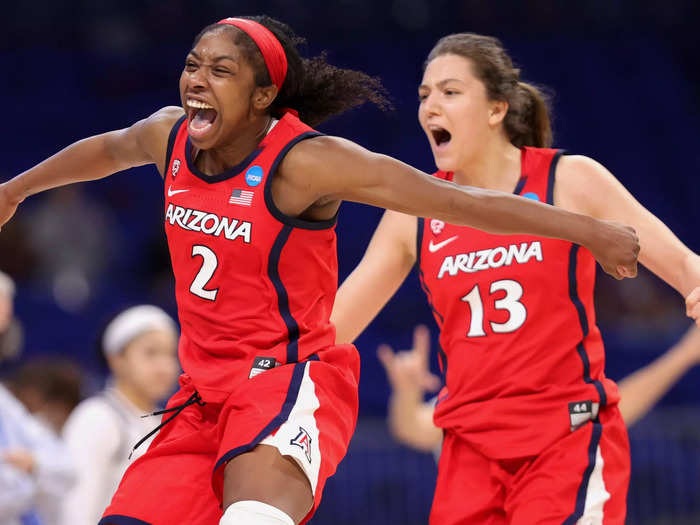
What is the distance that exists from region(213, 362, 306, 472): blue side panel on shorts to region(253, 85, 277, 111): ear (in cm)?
81

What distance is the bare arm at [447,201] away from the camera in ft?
10.7

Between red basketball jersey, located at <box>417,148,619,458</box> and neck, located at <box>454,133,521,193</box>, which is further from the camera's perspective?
neck, located at <box>454,133,521,193</box>

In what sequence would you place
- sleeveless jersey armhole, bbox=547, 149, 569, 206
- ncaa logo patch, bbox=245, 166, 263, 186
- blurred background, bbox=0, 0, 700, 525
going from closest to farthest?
ncaa logo patch, bbox=245, 166, 263, 186 → sleeveless jersey armhole, bbox=547, 149, 569, 206 → blurred background, bbox=0, 0, 700, 525

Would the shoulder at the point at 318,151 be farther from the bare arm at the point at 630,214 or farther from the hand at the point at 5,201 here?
the hand at the point at 5,201

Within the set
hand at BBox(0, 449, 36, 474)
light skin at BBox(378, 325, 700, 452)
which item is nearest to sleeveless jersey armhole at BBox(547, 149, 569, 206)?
light skin at BBox(378, 325, 700, 452)

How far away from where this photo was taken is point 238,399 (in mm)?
3289

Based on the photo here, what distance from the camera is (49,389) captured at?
6.29 metres

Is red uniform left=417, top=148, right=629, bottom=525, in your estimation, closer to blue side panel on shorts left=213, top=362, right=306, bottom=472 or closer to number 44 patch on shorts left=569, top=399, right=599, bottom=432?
number 44 patch on shorts left=569, top=399, right=599, bottom=432

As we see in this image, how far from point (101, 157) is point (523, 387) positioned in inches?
65.1

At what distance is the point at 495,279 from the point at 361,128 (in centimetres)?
894

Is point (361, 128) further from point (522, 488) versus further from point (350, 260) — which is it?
point (522, 488)

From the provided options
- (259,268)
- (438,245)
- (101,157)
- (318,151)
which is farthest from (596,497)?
(101,157)

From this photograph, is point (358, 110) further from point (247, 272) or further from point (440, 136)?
point (247, 272)

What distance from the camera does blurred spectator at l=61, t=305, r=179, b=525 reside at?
5332 mm
